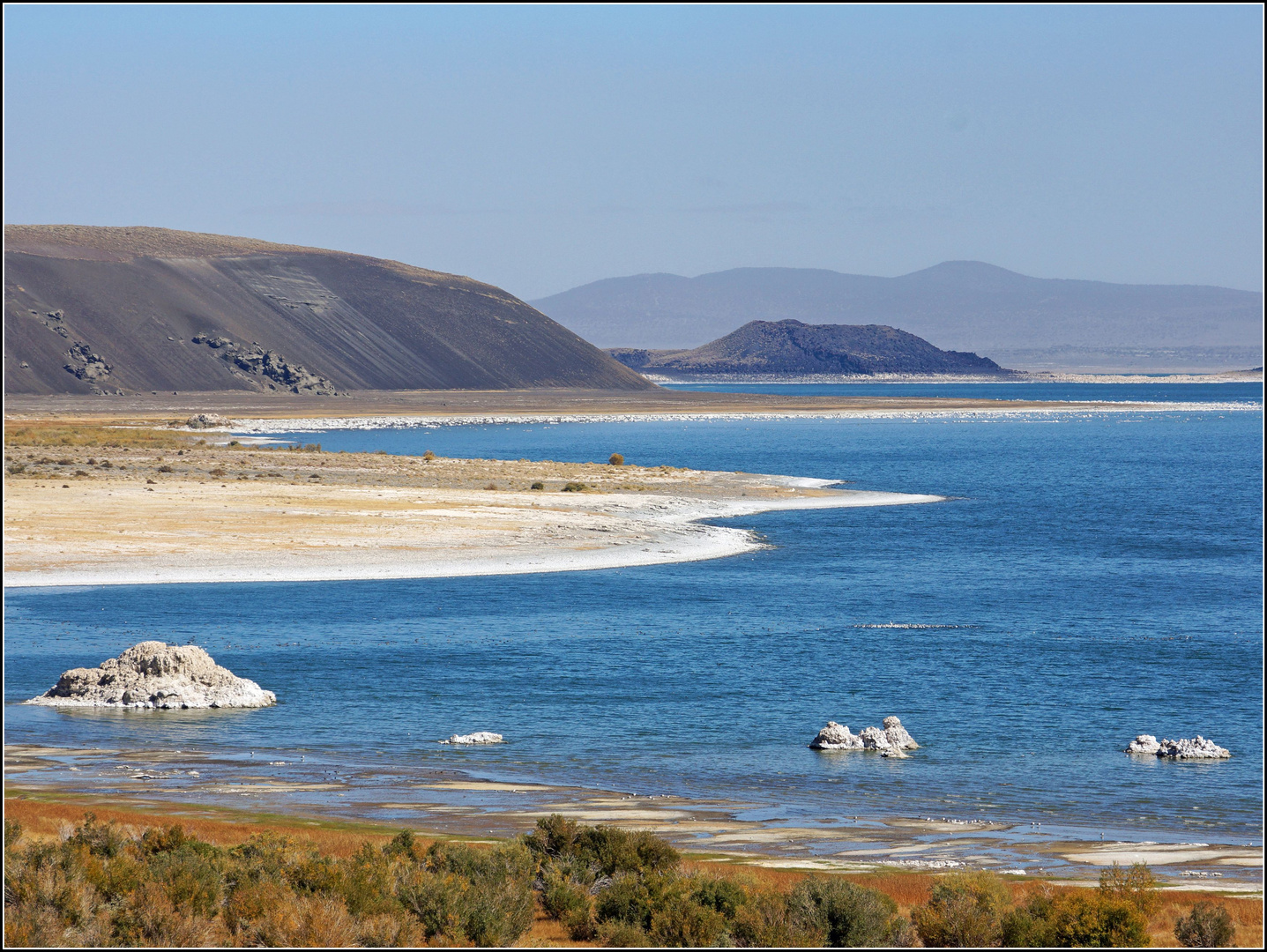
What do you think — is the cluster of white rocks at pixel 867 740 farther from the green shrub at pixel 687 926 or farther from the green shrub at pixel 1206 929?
the green shrub at pixel 687 926

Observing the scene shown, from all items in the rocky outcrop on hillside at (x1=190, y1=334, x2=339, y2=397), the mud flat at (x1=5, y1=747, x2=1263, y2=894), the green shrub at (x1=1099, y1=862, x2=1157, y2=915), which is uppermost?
the rocky outcrop on hillside at (x1=190, y1=334, x2=339, y2=397)

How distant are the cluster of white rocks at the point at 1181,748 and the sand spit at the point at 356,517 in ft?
75.5

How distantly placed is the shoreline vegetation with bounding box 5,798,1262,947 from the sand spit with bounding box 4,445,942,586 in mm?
27354

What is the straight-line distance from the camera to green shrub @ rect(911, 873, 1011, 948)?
38.5ft

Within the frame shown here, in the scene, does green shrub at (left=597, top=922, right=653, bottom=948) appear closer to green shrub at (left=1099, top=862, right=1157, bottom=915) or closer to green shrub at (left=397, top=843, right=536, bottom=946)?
green shrub at (left=397, top=843, right=536, bottom=946)

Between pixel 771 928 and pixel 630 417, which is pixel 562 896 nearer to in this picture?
pixel 771 928

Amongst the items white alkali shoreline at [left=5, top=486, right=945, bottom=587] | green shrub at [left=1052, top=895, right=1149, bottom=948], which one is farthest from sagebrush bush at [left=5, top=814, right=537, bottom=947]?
white alkali shoreline at [left=5, top=486, right=945, bottom=587]

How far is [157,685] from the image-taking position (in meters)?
24.9

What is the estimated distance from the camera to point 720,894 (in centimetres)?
1254

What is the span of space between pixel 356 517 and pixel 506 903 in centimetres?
4070

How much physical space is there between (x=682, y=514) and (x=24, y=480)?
28267 mm

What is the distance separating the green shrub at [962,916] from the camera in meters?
11.8

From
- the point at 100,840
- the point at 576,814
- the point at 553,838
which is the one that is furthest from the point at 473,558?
the point at 100,840

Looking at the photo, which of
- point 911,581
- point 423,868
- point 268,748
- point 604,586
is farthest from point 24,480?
point 423,868
